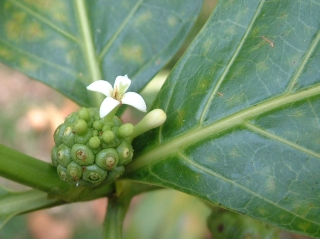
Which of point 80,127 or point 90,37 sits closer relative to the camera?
point 80,127

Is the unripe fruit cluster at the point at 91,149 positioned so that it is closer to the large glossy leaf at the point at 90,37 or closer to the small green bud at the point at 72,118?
the small green bud at the point at 72,118

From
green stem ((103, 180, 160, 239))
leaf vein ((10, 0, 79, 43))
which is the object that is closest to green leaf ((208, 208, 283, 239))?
green stem ((103, 180, 160, 239))

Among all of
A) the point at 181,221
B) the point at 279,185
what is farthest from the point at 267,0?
the point at 181,221

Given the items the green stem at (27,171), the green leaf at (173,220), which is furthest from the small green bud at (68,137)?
the green leaf at (173,220)

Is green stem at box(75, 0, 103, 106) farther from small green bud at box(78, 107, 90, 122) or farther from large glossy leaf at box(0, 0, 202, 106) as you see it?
small green bud at box(78, 107, 90, 122)

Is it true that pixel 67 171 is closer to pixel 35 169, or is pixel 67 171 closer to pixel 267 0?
pixel 35 169

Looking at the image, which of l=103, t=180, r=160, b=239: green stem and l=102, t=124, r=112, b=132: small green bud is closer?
l=102, t=124, r=112, b=132: small green bud

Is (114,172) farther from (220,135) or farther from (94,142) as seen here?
(220,135)

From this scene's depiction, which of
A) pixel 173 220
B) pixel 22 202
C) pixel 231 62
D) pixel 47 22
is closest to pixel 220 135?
pixel 231 62
